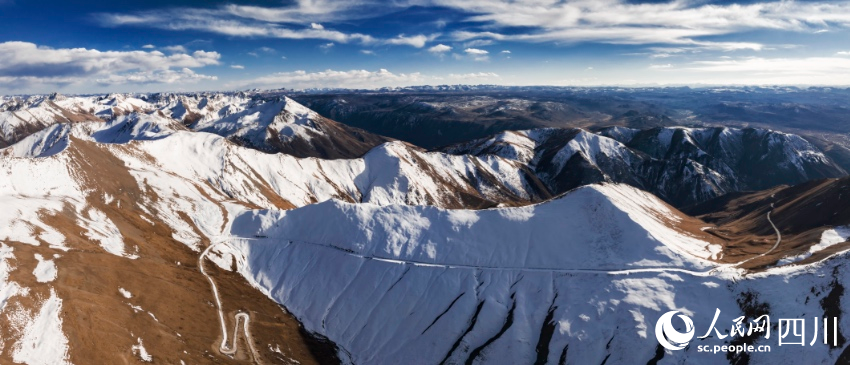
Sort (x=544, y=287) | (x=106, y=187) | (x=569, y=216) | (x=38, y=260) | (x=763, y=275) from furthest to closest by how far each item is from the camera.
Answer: (x=106, y=187) < (x=569, y=216) < (x=544, y=287) < (x=38, y=260) < (x=763, y=275)

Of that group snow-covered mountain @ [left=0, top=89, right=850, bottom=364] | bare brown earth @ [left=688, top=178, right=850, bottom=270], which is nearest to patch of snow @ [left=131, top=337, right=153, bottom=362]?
snow-covered mountain @ [left=0, top=89, right=850, bottom=364]

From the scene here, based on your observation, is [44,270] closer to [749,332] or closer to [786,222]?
[749,332]

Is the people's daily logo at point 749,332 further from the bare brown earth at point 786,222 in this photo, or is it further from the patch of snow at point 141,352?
the patch of snow at point 141,352

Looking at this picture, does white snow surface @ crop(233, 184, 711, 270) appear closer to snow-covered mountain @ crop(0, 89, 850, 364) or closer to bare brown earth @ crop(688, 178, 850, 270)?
snow-covered mountain @ crop(0, 89, 850, 364)

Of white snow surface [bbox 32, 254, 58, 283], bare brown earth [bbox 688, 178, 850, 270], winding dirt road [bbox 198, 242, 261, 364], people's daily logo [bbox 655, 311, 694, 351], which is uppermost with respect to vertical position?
white snow surface [bbox 32, 254, 58, 283]

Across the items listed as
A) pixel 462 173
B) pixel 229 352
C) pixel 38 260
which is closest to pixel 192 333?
pixel 229 352

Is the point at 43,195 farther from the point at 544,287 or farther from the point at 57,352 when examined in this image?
the point at 544,287

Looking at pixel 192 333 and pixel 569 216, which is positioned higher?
pixel 569 216
